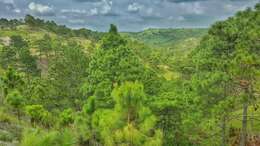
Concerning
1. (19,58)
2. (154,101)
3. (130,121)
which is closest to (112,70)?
(154,101)

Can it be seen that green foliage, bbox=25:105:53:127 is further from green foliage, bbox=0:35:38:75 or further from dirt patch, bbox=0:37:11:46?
dirt patch, bbox=0:37:11:46

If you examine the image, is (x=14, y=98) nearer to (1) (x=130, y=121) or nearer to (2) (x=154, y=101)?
(2) (x=154, y=101)

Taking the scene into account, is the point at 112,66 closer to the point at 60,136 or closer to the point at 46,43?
the point at 60,136

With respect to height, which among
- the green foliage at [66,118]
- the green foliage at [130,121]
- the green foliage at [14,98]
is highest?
the green foliage at [130,121]

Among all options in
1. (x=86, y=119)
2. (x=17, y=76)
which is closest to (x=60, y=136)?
(x=86, y=119)

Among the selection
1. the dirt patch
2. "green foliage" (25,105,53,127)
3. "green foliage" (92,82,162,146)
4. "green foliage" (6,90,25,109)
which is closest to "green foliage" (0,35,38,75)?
"green foliage" (25,105,53,127)

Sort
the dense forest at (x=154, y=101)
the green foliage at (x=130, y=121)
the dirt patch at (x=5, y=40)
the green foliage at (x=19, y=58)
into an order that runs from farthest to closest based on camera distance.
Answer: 1. the dirt patch at (x=5, y=40)
2. the green foliage at (x=19, y=58)
3. the dense forest at (x=154, y=101)
4. the green foliage at (x=130, y=121)

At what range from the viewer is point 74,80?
57.8 metres

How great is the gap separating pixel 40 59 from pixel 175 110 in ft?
281

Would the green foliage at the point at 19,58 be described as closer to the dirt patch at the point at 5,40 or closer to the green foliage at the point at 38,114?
the green foliage at the point at 38,114

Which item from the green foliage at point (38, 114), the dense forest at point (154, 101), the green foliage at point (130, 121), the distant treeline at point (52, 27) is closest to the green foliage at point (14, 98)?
the dense forest at point (154, 101)

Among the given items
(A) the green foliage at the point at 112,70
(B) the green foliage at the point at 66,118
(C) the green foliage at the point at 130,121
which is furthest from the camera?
(B) the green foliage at the point at 66,118

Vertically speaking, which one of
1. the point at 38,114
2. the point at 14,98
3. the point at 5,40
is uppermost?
the point at 5,40

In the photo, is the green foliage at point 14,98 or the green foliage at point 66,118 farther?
the green foliage at point 66,118
